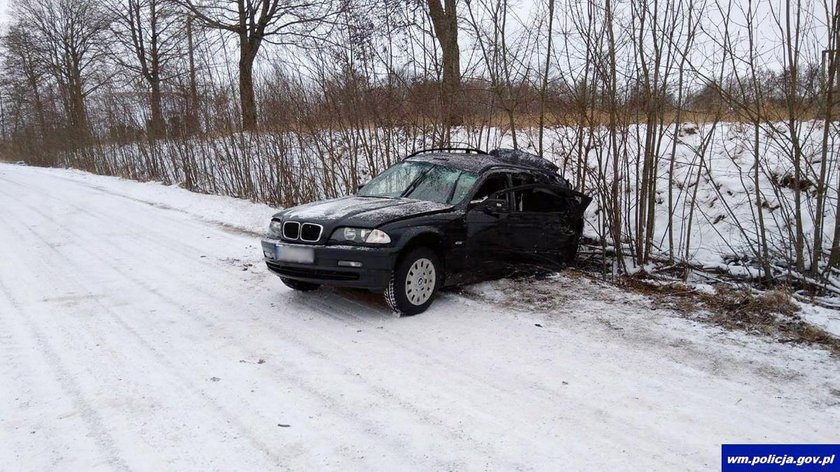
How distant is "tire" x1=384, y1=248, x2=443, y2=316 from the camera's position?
5.68m

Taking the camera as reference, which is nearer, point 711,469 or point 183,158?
point 711,469

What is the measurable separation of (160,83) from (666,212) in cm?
1815

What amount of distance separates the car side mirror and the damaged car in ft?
0.04

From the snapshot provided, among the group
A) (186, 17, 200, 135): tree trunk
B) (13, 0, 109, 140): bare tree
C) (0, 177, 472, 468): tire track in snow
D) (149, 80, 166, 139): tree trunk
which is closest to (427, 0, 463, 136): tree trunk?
(0, 177, 472, 468): tire track in snow

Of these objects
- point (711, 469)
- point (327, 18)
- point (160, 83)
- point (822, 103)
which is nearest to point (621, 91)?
point (822, 103)

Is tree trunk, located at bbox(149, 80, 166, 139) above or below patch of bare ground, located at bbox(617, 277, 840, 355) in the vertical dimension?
above

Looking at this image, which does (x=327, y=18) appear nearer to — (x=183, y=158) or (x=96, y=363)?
(x=183, y=158)

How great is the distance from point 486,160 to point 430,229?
1732 mm

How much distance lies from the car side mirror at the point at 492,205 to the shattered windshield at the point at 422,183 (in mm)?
226

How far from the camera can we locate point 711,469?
3.15 metres

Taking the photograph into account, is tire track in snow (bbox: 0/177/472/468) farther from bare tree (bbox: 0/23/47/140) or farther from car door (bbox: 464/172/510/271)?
bare tree (bbox: 0/23/47/140)

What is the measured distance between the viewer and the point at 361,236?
5.58 m

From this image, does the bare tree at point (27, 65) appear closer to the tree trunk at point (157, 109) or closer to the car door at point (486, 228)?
the tree trunk at point (157, 109)

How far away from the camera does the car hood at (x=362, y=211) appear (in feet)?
18.6
